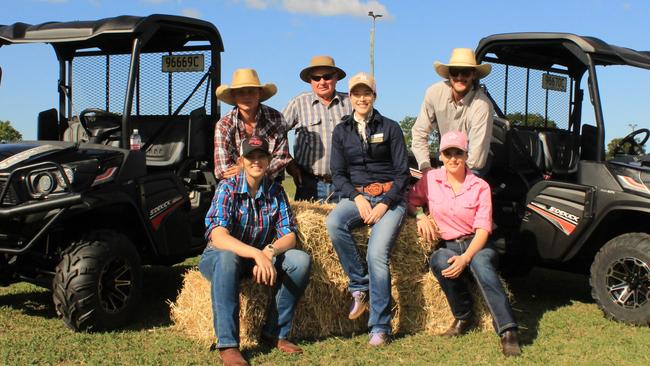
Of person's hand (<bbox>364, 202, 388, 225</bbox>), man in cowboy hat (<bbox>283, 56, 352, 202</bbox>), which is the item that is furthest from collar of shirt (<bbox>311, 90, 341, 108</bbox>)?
person's hand (<bbox>364, 202, 388, 225</bbox>)

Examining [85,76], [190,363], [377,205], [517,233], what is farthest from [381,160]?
[85,76]

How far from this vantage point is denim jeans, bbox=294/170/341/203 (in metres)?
6.10

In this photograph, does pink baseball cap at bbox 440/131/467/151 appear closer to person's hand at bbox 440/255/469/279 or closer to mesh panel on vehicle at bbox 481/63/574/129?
person's hand at bbox 440/255/469/279

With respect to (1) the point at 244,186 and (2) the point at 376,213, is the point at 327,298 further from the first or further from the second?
(1) the point at 244,186

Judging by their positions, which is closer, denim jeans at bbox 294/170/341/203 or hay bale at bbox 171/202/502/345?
hay bale at bbox 171/202/502/345

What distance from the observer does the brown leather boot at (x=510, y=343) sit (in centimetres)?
461

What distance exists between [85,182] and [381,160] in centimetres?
201

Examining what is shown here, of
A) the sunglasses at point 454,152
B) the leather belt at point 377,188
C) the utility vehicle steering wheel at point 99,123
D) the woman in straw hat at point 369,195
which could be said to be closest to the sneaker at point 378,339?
the woman in straw hat at point 369,195

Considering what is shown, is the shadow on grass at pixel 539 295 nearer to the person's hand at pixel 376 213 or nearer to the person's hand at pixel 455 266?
the person's hand at pixel 455 266

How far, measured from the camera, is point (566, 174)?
19.9 ft

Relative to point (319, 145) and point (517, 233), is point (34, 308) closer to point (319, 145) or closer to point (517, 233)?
point (319, 145)

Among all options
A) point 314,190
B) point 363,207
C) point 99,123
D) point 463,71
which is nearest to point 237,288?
point 363,207

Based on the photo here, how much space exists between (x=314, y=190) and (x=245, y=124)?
0.90 meters

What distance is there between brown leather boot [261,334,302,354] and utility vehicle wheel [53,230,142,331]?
3.39 feet
